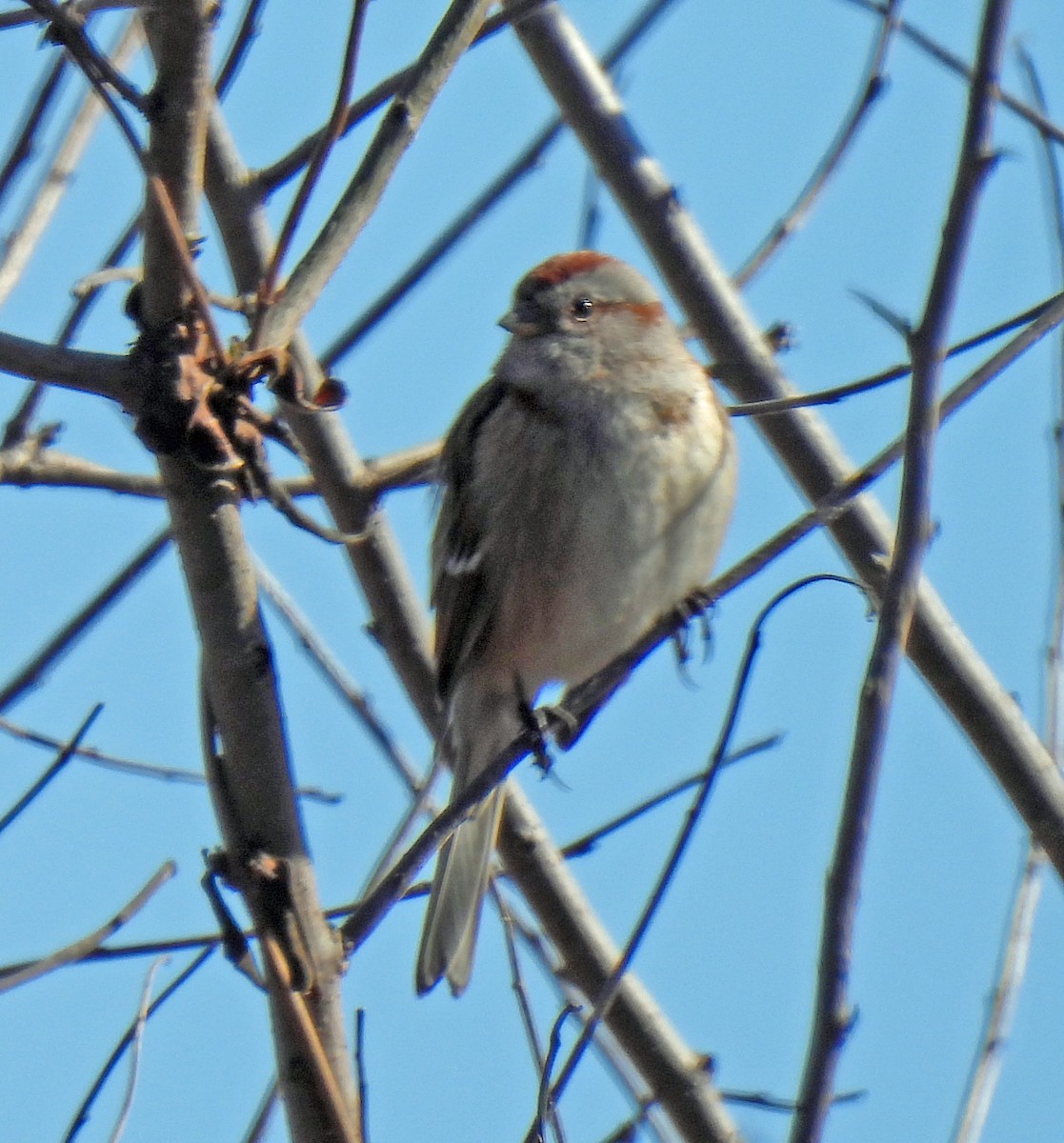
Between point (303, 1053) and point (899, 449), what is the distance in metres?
1.01

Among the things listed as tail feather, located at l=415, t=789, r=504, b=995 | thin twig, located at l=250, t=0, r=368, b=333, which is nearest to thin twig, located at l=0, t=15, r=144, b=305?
thin twig, located at l=250, t=0, r=368, b=333

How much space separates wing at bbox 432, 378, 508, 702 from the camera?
3.46m

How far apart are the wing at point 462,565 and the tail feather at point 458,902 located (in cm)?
33

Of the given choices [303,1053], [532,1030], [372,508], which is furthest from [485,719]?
[303,1053]

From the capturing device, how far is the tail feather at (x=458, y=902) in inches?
118

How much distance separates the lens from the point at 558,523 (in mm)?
3330

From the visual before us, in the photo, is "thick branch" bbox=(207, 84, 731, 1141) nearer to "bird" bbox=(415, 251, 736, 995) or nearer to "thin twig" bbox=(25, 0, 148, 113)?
"bird" bbox=(415, 251, 736, 995)

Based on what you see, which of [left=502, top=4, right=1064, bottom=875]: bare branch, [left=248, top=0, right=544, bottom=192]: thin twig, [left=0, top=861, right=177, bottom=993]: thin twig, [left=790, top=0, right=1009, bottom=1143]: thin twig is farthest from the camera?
[left=502, top=4, right=1064, bottom=875]: bare branch

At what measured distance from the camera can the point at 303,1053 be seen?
184 cm

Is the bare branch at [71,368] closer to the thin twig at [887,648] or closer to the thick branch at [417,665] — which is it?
the thick branch at [417,665]

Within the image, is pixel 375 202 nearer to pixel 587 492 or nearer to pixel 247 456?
pixel 247 456

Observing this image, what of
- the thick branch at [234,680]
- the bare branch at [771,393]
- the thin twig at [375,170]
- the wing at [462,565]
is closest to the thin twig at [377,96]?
the thin twig at [375,170]

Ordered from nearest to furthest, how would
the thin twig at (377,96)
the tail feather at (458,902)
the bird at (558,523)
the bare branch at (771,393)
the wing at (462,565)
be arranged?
1. the thin twig at (377,96)
2. the bare branch at (771,393)
3. the tail feather at (458,902)
4. the bird at (558,523)
5. the wing at (462,565)

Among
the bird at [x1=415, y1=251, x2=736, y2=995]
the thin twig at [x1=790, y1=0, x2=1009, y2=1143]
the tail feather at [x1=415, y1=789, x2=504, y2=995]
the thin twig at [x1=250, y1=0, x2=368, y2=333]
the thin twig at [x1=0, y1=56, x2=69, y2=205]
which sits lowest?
the thin twig at [x1=790, y1=0, x2=1009, y2=1143]
